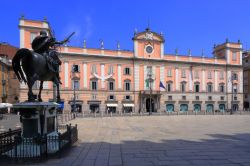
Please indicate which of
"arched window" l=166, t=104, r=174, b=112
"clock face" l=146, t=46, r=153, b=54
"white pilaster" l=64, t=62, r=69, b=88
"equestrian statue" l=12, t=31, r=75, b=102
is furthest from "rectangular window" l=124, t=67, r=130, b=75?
"equestrian statue" l=12, t=31, r=75, b=102

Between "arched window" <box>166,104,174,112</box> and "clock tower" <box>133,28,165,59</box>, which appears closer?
"clock tower" <box>133,28,165,59</box>

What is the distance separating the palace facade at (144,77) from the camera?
5253 cm

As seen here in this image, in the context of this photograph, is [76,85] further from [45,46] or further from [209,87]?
[45,46]

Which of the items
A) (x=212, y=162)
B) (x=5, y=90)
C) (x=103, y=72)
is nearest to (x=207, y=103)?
(x=103, y=72)

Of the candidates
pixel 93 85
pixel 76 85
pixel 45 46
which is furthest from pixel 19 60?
Result: pixel 93 85

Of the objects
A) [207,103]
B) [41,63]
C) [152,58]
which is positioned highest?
[152,58]

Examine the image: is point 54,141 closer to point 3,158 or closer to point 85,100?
point 3,158

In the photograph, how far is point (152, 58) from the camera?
58.3 meters

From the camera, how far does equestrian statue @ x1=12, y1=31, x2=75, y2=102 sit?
9781 mm

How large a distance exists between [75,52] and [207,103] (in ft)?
101

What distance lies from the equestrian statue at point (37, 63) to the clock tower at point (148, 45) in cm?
4684

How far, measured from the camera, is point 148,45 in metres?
58.1

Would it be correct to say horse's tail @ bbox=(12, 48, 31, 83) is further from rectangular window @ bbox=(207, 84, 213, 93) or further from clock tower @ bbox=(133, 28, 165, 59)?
rectangular window @ bbox=(207, 84, 213, 93)

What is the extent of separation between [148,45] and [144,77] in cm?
667
